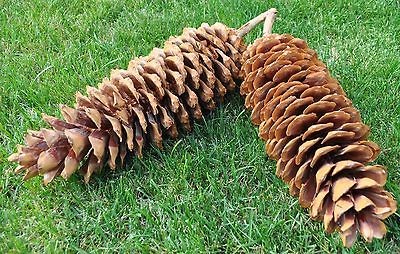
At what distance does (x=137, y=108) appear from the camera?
1.22 metres

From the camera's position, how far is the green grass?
1.12 meters

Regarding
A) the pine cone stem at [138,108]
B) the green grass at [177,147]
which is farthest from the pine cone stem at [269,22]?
the green grass at [177,147]

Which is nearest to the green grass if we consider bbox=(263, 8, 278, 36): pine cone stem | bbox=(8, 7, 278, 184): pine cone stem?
bbox=(8, 7, 278, 184): pine cone stem

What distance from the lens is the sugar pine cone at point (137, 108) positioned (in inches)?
46.2

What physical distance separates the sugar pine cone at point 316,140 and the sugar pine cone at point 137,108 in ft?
0.33

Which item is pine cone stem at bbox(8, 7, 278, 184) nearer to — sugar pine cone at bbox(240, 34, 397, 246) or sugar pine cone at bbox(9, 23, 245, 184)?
sugar pine cone at bbox(9, 23, 245, 184)

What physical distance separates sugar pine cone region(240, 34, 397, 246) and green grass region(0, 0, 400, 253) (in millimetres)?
109

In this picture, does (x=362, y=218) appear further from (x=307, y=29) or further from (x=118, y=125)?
(x=307, y=29)

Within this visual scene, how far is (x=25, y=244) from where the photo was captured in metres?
1.12

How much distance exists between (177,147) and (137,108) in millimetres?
151

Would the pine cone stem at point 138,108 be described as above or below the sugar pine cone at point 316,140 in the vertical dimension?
above

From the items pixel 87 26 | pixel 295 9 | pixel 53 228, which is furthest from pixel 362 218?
pixel 87 26

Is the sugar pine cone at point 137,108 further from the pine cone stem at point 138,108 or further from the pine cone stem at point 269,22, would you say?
the pine cone stem at point 269,22

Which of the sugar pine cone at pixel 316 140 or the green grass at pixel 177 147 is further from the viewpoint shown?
the green grass at pixel 177 147
